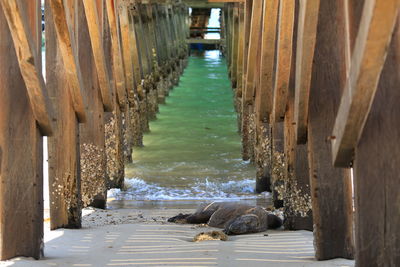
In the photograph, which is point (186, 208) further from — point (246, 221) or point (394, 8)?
point (394, 8)

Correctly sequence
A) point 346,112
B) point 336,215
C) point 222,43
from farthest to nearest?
point 222,43
point 336,215
point 346,112

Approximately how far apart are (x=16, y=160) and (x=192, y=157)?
8187 mm

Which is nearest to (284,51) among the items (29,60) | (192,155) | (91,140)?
(29,60)

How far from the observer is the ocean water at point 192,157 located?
1012 cm

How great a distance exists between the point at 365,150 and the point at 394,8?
85cm

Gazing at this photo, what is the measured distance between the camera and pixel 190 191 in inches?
398

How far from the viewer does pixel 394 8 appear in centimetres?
298

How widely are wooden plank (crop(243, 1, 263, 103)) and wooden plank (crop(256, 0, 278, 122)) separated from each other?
4.53 feet

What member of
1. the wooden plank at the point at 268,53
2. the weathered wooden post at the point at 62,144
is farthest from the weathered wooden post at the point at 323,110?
the wooden plank at the point at 268,53

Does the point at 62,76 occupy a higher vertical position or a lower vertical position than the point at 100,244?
higher

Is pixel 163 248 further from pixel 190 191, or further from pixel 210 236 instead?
pixel 190 191

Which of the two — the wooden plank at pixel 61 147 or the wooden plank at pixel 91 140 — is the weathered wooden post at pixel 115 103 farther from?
the wooden plank at pixel 61 147

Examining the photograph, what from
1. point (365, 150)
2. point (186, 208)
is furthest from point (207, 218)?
point (365, 150)

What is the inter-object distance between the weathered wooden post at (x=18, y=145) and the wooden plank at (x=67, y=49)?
2.03 ft
